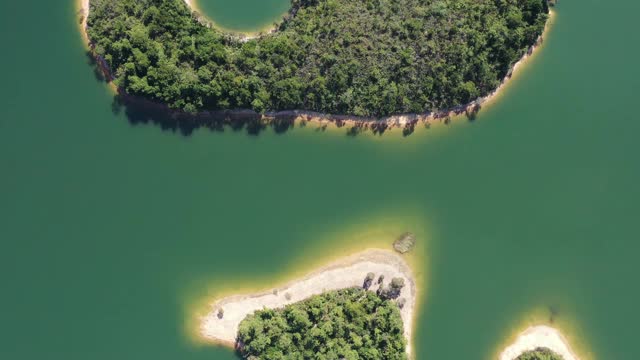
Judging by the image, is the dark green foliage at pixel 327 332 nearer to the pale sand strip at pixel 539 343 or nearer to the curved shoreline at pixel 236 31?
the pale sand strip at pixel 539 343

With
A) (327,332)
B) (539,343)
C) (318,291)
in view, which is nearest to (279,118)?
(318,291)

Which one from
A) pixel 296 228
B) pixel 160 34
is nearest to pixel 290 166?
pixel 296 228

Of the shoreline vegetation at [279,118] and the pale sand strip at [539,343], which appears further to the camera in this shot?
the shoreline vegetation at [279,118]

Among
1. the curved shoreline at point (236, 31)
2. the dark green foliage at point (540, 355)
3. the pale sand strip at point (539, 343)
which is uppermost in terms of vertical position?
the curved shoreline at point (236, 31)

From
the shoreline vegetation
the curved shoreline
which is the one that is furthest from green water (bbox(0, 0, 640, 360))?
the curved shoreline

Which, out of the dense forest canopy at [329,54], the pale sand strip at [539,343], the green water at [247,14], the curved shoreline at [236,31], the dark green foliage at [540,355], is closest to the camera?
the dark green foliage at [540,355]

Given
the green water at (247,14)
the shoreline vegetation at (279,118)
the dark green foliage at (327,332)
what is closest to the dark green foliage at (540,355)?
the dark green foliage at (327,332)
